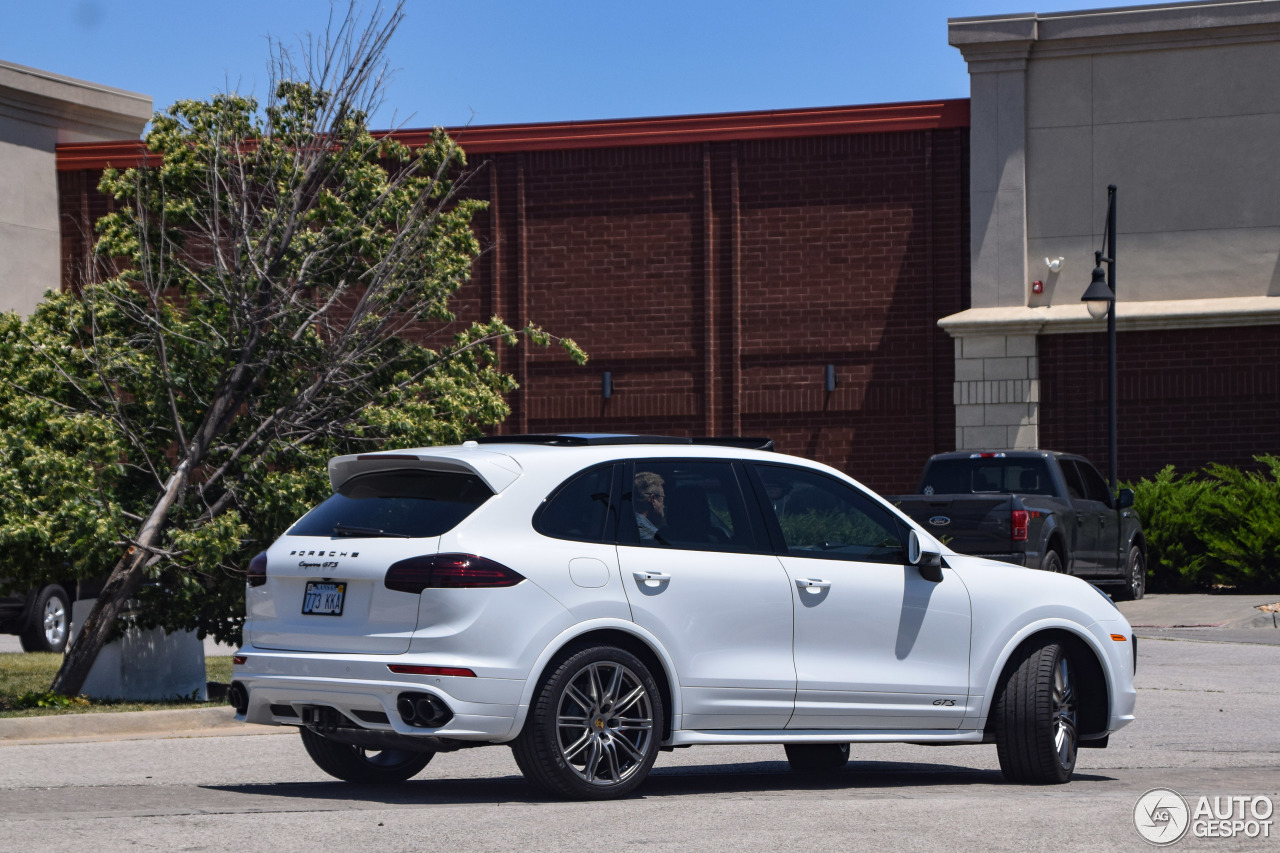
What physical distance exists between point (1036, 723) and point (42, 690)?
8802 mm

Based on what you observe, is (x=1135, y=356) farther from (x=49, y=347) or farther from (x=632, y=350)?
(x=49, y=347)

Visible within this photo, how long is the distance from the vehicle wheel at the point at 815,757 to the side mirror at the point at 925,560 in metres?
1.25

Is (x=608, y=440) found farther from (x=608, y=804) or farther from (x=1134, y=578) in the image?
(x=1134, y=578)

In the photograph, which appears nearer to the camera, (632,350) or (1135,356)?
(1135,356)

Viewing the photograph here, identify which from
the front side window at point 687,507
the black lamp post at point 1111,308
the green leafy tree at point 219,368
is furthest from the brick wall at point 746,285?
the front side window at point 687,507

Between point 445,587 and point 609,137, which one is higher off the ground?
point 609,137

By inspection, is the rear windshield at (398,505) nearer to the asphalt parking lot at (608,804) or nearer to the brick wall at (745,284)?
the asphalt parking lot at (608,804)

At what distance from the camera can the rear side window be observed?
25.7 ft

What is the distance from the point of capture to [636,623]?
7.83 meters

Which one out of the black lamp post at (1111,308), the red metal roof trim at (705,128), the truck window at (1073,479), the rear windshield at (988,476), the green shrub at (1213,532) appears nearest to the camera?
the rear windshield at (988,476)

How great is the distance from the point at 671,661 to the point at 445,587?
116 cm

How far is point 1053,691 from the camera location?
893 centimetres

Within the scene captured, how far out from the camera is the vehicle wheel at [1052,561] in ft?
60.7

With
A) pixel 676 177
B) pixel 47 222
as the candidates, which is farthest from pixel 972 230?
pixel 47 222
